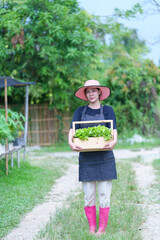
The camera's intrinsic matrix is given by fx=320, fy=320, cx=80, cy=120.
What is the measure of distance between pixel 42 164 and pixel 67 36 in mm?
4675

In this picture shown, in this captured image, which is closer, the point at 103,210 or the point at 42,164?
the point at 103,210

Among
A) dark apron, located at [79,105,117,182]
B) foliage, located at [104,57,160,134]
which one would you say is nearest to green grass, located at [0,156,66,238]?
dark apron, located at [79,105,117,182]

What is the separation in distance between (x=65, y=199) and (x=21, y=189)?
0.85m

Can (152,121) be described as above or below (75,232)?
above

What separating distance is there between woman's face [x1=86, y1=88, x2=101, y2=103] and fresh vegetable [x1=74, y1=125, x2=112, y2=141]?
35cm

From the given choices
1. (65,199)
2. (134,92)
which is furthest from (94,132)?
(134,92)

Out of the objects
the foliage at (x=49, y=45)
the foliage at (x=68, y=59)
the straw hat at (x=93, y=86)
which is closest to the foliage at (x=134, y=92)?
the foliage at (x=68, y=59)

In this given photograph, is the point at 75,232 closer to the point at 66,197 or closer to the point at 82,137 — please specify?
the point at 82,137

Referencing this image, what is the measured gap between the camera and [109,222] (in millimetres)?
3744

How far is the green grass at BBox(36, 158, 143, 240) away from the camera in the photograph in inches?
131

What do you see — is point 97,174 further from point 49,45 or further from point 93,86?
point 49,45

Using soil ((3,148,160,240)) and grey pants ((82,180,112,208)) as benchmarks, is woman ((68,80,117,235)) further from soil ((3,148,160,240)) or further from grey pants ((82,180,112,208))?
soil ((3,148,160,240))

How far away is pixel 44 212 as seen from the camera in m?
4.49

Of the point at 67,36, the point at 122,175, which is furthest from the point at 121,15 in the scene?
the point at 122,175
